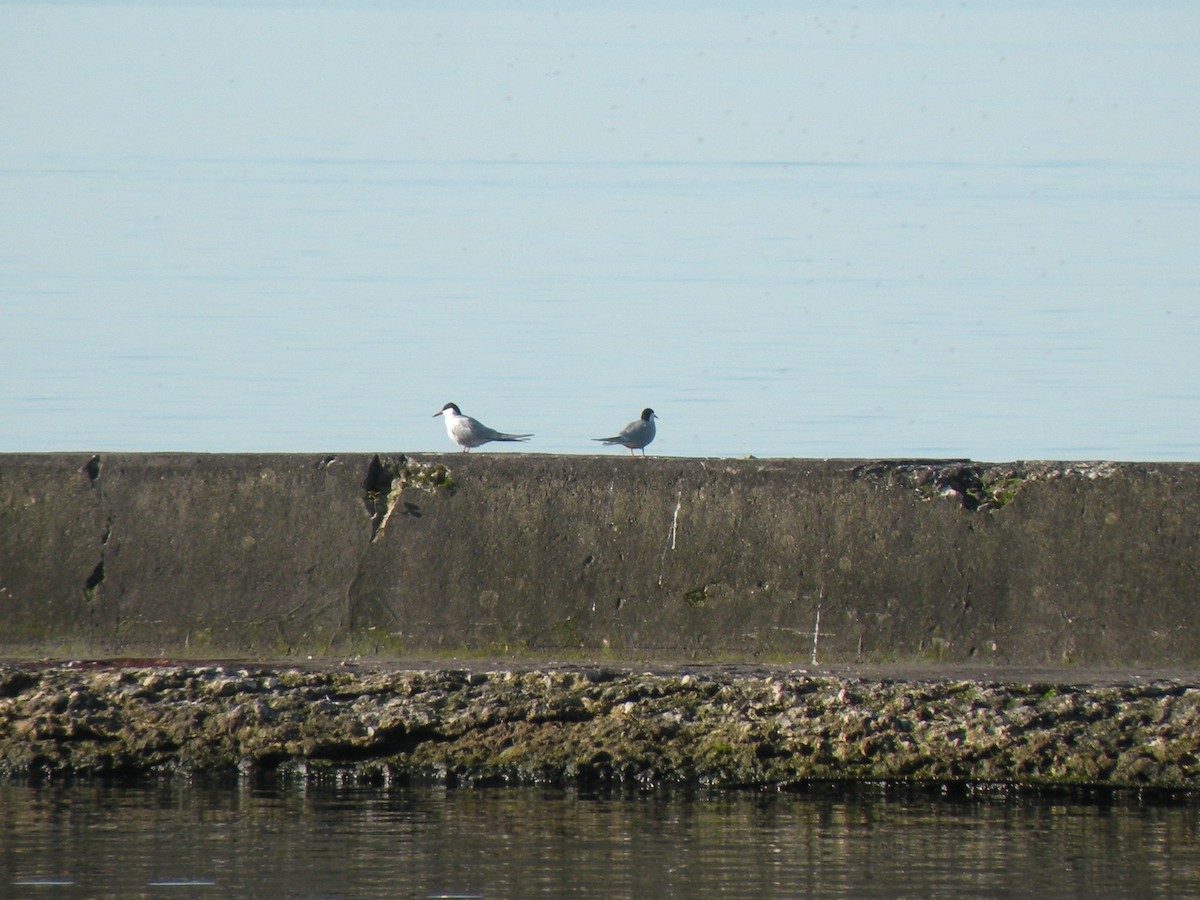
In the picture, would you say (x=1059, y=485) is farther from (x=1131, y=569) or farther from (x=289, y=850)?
(x=289, y=850)

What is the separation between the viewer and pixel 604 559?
24.2 feet

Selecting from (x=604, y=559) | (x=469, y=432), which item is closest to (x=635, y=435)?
(x=469, y=432)

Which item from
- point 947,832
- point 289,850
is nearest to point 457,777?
point 289,850

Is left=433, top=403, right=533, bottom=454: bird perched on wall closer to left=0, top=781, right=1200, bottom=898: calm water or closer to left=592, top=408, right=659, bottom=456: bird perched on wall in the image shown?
left=592, top=408, right=659, bottom=456: bird perched on wall

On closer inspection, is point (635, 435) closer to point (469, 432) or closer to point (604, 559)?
point (469, 432)

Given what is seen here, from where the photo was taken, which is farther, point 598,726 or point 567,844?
point 598,726

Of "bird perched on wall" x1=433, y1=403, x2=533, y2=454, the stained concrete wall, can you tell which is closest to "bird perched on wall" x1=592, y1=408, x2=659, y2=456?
"bird perched on wall" x1=433, y1=403, x2=533, y2=454

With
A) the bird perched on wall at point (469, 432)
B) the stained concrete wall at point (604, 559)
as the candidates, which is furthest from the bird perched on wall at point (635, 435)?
the stained concrete wall at point (604, 559)

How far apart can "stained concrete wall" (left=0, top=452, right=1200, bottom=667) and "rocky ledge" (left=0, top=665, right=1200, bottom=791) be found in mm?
253

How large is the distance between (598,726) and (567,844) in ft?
2.85

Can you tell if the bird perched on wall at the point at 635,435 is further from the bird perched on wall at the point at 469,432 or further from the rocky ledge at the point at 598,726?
the rocky ledge at the point at 598,726

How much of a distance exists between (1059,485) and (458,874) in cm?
259

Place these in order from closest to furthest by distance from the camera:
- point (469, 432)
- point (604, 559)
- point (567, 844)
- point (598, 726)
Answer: point (567, 844), point (598, 726), point (604, 559), point (469, 432)

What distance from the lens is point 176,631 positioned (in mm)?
7410
